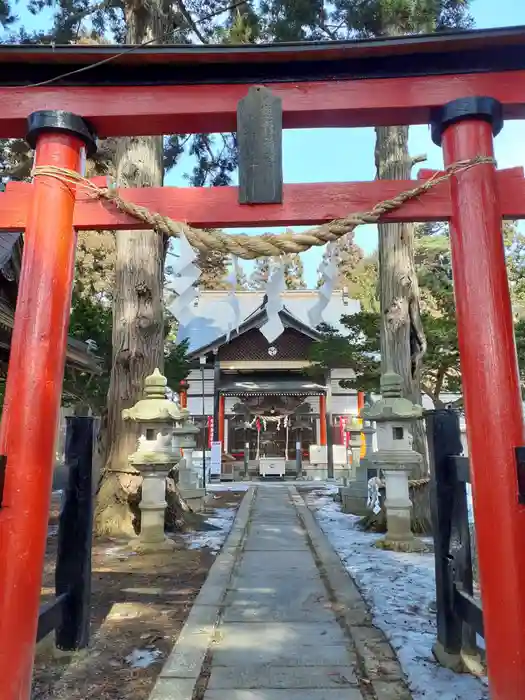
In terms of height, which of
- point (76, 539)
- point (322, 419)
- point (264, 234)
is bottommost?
point (76, 539)

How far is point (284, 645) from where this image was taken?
10.3 ft

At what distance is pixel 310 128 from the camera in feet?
9.73

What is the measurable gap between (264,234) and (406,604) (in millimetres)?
3105

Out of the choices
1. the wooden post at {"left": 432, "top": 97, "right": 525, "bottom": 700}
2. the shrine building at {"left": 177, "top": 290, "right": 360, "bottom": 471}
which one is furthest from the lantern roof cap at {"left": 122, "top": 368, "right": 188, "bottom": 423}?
the shrine building at {"left": 177, "top": 290, "right": 360, "bottom": 471}

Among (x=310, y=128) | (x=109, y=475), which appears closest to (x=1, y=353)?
(x=109, y=475)

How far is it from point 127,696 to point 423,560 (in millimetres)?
3793

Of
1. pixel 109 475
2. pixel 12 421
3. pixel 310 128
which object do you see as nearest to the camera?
pixel 12 421

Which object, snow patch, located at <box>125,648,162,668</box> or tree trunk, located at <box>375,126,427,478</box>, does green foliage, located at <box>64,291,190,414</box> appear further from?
snow patch, located at <box>125,648,162,668</box>

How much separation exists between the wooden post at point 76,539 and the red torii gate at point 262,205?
2.39ft

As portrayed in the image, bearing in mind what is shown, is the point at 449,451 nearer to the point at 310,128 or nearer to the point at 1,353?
the point at 310,128

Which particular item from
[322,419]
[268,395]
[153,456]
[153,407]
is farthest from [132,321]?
[322,419]

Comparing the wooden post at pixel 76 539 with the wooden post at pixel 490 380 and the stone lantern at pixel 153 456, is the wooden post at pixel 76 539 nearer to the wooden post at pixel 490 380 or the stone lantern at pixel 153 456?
the wooden post at pixel 490 380

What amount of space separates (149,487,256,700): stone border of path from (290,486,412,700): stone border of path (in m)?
0.89

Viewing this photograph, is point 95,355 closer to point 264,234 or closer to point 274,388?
point 264,234
